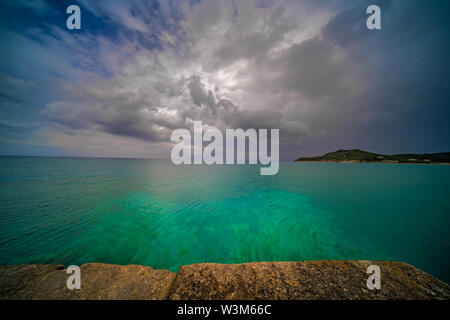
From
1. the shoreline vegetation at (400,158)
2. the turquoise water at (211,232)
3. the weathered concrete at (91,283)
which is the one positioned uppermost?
the shoreline vegetation at (400,158)

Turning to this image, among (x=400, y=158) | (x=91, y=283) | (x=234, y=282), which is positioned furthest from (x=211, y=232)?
(x=400, y=158)

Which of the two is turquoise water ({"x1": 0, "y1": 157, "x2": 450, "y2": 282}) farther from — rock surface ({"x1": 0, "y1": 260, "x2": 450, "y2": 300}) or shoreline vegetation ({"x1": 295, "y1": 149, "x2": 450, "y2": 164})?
shoreline vegetation ({"x1": 295, "y1": 149, "x2": 450, "y2": 164})

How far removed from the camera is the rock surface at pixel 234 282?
349cm

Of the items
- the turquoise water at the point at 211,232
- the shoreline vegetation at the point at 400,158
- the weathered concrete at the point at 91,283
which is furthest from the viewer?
the shoreline vegetation at the point at 400,158

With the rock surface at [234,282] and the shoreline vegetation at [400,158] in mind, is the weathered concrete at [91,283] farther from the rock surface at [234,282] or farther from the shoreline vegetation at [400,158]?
the shoreline vegetation at [400,158]

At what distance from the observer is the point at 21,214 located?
11.8m

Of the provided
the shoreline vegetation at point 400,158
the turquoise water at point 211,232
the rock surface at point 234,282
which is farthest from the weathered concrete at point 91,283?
the shoreline vegetation at point 400,158

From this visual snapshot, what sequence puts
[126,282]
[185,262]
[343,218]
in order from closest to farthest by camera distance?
1. [126,282]
2. [185,262]
3. [343,218]

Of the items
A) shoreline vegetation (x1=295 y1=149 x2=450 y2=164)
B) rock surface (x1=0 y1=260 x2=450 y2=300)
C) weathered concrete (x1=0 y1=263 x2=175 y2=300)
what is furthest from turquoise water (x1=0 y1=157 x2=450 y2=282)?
shoreline vegetation (x1=295 y1=149 x2=450 y2=164)

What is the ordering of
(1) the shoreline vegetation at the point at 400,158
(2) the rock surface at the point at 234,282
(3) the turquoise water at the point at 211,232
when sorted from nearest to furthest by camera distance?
(2) the rock surface at the point at 234,282, (3) the turquoise water at the point at 211,232, (1) the shoreline vegetation at the point at 400,158

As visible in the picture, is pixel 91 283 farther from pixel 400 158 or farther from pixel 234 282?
pixel 400 158
